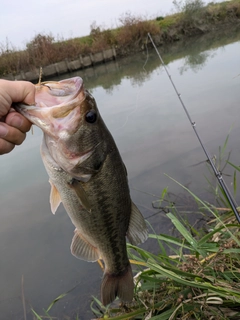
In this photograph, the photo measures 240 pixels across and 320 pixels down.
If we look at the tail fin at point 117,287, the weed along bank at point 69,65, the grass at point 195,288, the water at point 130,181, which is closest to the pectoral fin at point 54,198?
the tail fin at point 117,287

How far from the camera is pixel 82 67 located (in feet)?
75.6

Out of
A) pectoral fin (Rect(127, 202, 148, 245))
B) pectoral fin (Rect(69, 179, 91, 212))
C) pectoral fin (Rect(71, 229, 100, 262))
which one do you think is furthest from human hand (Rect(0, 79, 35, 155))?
pectoral fin (Rect(127, 202, 148, 245))

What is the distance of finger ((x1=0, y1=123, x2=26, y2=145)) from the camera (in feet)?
5.16

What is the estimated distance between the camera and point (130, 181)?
15.6 ft

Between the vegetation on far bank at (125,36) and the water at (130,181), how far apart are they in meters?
14.0

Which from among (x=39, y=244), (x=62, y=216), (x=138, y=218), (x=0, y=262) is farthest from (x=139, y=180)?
(x=138, y=218)

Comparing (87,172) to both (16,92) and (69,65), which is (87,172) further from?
(69,65)

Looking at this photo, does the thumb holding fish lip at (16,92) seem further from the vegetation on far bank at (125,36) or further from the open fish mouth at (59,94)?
the vegetation on far bank at (125,36)

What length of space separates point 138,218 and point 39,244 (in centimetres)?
261

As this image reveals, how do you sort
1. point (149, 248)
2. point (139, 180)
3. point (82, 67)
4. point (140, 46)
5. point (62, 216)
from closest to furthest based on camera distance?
point (149, 248)
point (62, 216)
point (139, 180)
point (82, 67)
point (140, 46)

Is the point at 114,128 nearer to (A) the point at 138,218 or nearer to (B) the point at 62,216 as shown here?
(B) the point at 62,216

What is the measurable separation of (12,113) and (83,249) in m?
0.88

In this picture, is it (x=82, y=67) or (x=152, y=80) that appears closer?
(x=152, y=80)

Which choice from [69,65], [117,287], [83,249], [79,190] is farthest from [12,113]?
[69,65]
